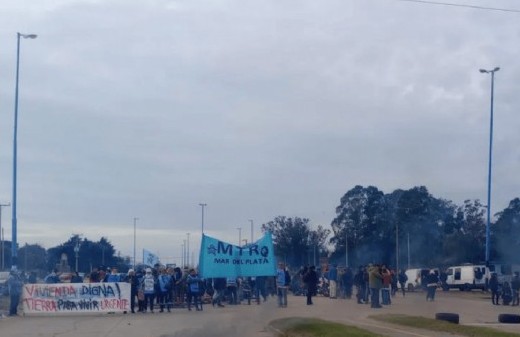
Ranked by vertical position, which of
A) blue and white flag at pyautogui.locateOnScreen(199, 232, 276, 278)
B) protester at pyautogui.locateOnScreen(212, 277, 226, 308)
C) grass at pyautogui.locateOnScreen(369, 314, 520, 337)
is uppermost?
blue and white flag at pyautogui.locateOnScreen(199, 232, 276, 278)

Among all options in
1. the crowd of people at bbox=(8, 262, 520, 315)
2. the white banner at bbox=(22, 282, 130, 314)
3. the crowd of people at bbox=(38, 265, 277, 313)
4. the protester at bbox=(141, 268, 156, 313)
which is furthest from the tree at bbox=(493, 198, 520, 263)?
the white banner at bbox=(22, 282, 130, 314)

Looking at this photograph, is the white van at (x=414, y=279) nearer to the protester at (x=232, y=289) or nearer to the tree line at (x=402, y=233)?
the tree line at (x=402, y=233)

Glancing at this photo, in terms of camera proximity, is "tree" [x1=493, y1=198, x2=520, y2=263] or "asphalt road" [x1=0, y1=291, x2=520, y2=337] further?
"tree" [x1=493, y1=198, x2=520, y2=263]

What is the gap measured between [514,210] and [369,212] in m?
15.4

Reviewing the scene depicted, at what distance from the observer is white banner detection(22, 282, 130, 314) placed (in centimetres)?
3397

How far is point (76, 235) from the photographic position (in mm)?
96500

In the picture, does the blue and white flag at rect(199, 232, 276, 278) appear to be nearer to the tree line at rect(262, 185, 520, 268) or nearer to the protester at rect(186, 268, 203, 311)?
the protester at rect(186, 268, 203, 311)

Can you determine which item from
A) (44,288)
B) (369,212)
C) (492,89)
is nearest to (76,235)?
(369,212)

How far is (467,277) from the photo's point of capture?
226ft

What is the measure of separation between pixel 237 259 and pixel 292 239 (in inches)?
1396

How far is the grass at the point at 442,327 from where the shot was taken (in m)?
21.6

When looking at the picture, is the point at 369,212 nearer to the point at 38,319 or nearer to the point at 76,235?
the point at 76,235

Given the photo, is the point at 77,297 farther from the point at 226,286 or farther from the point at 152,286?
the point at 226,286

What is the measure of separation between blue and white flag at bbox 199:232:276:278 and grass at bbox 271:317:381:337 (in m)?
10.6
